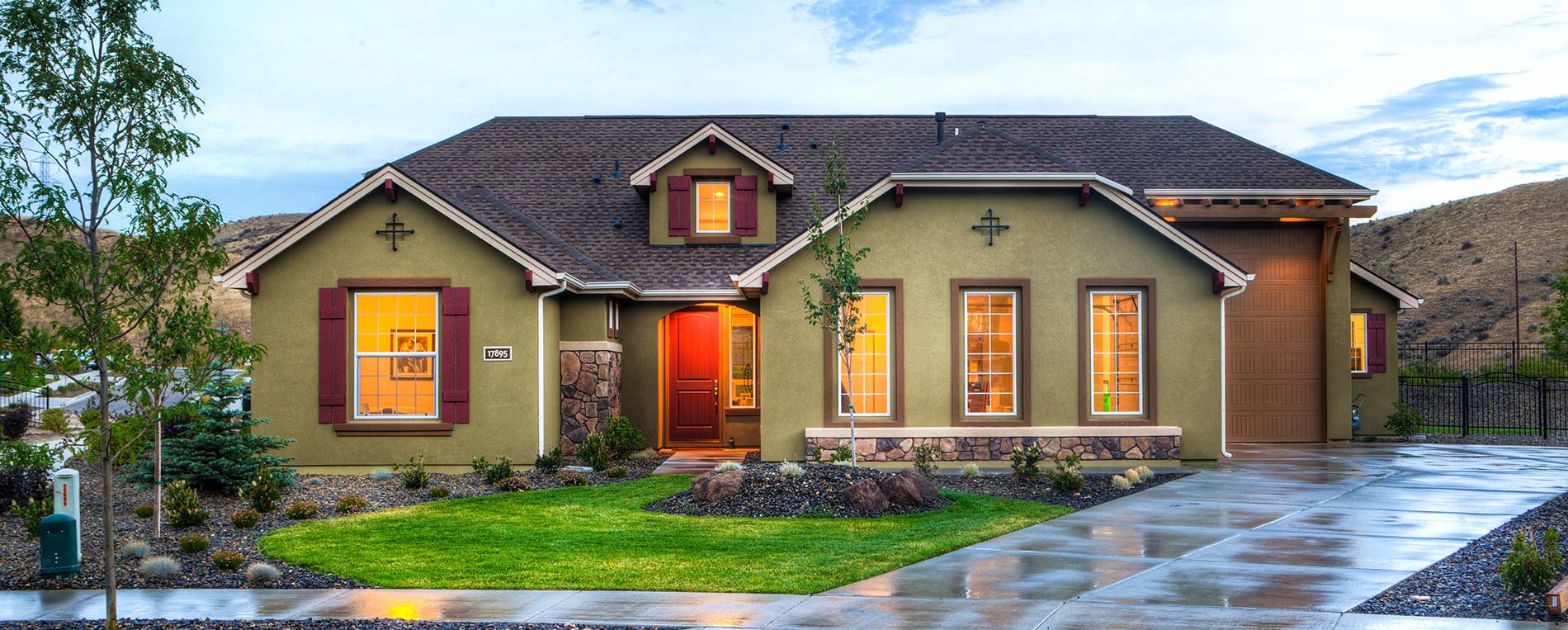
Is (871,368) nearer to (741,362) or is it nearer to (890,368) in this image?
(890,368)

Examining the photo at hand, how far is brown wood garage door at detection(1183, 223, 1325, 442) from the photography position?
21391mm

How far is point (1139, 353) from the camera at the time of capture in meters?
17.5

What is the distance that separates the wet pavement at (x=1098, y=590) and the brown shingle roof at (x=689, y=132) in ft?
24.8

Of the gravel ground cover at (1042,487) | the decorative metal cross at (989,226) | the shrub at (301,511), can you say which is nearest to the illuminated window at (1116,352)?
the gravel ground cover at (1042,487)

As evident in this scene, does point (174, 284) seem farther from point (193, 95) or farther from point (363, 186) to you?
point (363, 186)

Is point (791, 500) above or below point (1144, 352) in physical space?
below

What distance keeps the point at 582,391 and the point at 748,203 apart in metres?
5.06

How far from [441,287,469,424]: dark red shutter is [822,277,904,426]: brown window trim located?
525cm

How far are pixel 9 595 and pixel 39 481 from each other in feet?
18.8

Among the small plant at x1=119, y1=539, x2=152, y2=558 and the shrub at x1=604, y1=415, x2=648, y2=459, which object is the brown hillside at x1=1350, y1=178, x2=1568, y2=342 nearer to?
the shrub at x1=604, y1=415, x2=648, y2=459

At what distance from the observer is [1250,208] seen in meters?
20.7

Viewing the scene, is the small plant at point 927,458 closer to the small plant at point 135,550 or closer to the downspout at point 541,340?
the downspout at point 541,340

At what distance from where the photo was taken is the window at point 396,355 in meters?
17.1

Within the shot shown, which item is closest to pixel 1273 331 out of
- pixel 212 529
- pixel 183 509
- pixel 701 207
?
pixel 701 207
